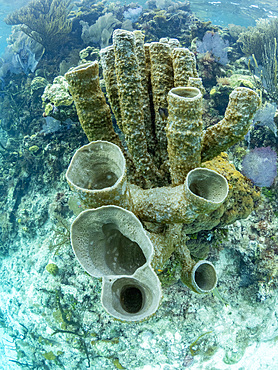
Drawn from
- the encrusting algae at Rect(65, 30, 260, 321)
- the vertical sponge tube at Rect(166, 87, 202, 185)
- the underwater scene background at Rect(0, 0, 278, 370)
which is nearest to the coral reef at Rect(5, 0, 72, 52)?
the underwater scene background at Rect(0, 0, 278, 370)

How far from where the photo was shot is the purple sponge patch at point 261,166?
3625 millimetres

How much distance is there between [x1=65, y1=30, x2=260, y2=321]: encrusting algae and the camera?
1234mm

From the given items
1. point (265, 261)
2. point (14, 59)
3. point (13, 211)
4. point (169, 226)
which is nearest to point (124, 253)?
point (169, 226)

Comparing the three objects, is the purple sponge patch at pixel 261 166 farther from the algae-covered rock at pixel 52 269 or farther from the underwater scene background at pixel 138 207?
the algae-covered rock at pixel 52 269

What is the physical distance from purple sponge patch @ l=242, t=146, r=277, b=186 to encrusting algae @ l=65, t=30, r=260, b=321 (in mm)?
2190

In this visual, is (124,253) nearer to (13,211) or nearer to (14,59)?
(13,211)

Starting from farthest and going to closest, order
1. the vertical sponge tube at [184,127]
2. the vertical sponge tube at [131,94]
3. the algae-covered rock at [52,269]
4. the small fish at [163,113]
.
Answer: the algae-covered rock at [52,269] → the small fish at [163,113] → the vertical sponge tube at [131,94] → the vertical sponge tube at [184,127]

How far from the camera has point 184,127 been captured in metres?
1.50

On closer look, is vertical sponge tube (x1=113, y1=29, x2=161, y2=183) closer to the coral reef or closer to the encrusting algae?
the encrusting algae

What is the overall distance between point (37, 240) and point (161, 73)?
450 cm

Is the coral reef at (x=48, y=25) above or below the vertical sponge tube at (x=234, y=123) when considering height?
below

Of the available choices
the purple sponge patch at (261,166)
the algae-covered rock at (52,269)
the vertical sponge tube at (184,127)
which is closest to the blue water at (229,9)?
the purple sponge patch at (261,166)

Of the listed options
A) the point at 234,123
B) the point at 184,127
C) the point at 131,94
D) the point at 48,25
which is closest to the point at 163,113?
the point at 131,94

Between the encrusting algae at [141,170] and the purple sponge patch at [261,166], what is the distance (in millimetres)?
2190
